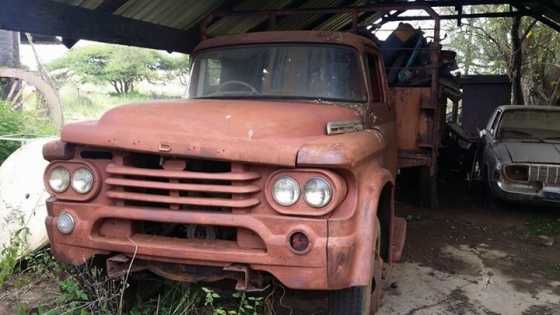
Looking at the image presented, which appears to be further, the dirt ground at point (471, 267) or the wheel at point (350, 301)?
the dirt ground at point (471, 267)

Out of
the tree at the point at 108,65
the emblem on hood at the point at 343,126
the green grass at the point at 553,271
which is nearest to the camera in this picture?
the emblem on hood at the point at 343,126

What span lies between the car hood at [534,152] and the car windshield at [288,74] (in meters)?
3.68

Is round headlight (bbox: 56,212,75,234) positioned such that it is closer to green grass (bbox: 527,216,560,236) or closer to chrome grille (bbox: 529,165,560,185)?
green grass (bbox: 527,216,560,236)

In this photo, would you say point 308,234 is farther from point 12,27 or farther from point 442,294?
point 12,27

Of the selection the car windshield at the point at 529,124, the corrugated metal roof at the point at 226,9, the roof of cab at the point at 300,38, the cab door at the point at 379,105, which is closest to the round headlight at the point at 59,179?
the roof of cab at the point at 300,38

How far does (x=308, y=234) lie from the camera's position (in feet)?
9.80

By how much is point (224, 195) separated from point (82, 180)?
92cm

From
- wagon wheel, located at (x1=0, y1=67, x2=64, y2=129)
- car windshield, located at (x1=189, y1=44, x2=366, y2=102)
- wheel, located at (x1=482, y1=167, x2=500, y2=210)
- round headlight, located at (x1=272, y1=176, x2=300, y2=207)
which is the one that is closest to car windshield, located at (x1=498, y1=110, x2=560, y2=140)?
wheel, located at (x1=482, y1=167, x2=500, y2=210)

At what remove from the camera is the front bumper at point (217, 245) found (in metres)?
3.00

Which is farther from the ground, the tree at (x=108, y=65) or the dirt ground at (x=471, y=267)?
the tree at (x=108, y=65)

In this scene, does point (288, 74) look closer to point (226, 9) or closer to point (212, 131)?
point (212, 131)

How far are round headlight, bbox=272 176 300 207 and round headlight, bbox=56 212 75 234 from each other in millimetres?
1274

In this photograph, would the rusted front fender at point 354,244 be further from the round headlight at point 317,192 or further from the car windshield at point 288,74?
the car windshield at point 288,74

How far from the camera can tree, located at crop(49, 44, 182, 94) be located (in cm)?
3362
